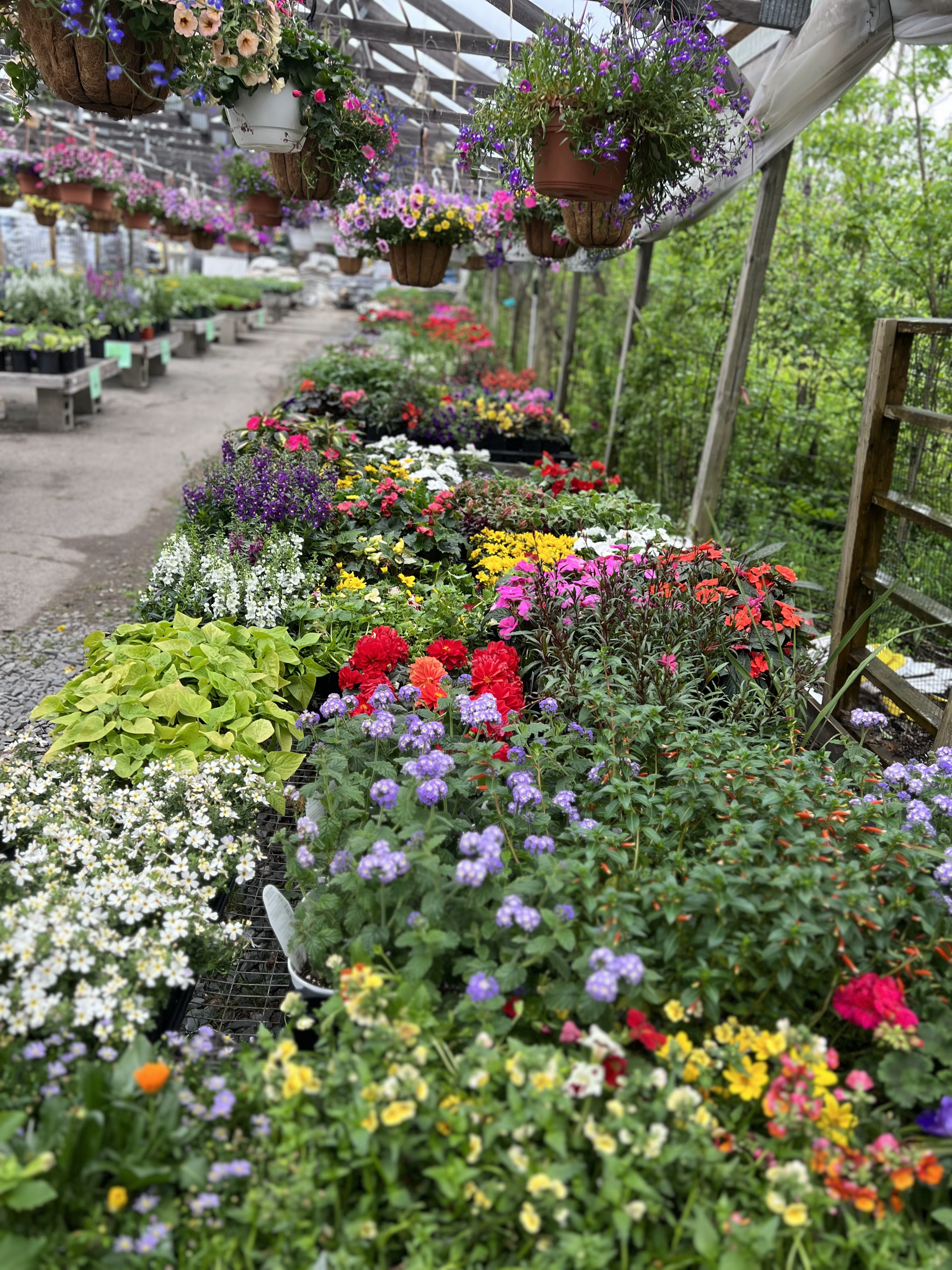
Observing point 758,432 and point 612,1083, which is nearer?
point 612,1083

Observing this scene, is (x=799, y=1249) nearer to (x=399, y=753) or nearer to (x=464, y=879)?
(x=464, y=879)

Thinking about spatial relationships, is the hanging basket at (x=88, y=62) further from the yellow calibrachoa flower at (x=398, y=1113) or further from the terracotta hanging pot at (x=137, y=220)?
the terracotta hanging pot at (x=137, y=220)

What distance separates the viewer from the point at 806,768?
6.25ft

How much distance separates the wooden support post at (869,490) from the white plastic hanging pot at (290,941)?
1955mm

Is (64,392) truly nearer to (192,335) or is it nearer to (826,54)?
(192,335)

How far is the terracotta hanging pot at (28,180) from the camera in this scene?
9023 mm

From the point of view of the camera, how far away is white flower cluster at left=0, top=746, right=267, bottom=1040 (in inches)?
55.7

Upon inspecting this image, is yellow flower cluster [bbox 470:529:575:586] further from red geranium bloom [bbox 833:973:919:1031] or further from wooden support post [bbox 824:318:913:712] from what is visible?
red geranium bloom [bbox 833:973:919:1031]

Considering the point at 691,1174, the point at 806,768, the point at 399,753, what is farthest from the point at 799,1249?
the point at 399,753

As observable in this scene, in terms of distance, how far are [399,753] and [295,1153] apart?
1.01 meters

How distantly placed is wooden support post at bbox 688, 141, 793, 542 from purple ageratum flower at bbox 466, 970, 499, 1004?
2.63 meters

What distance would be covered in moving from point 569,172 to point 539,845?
80.4 inches

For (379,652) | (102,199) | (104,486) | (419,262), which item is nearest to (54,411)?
(104,486)

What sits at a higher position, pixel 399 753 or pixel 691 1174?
pixel 399 753
